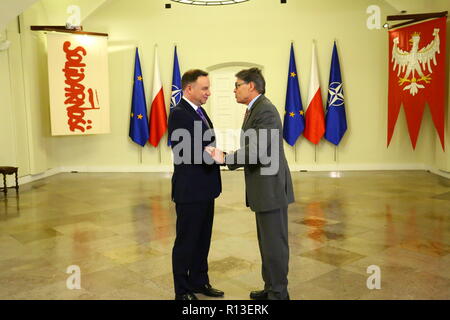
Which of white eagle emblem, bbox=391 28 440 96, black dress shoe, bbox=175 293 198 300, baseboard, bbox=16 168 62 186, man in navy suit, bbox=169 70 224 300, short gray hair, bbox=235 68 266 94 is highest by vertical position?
white eagle emblem, bbox=391 28 440 96

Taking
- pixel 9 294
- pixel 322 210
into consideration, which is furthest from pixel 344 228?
pixel 9 294

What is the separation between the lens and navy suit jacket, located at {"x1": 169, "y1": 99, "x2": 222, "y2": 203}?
2.91 metres

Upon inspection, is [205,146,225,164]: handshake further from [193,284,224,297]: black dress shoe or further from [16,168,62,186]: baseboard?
[16,168,62,186]: baseboard

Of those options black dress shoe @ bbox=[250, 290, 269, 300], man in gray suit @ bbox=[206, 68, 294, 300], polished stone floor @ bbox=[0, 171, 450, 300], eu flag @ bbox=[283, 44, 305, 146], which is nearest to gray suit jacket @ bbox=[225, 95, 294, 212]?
man in gray suit @ bbox=[206, 68, 294, 300]

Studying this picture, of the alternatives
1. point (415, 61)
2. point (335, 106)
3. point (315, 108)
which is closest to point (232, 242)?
point (315, 108)

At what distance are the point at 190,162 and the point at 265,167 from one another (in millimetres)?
495

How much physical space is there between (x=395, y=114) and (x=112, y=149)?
6323mm

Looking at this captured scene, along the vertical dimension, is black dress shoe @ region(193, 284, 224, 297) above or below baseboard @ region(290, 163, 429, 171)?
below

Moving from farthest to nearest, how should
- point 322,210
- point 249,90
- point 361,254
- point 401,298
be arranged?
point 322,210 → point 361,254 → point 401,298 → point 249,90

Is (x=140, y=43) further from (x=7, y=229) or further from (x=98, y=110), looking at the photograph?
(x=7, y=229)

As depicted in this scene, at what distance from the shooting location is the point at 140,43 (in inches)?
400

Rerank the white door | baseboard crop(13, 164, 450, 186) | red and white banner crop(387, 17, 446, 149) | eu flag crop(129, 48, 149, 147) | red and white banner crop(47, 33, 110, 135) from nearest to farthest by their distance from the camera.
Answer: red and white banner crop(387, 17, 446, 149), red and white banner crop(47, 33, 110, 135), baseboard crop(13, 164, 450, 186), eu flag crop(129, 48, 149, 147), the white door

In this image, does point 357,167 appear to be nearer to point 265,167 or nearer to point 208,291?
point 208,291

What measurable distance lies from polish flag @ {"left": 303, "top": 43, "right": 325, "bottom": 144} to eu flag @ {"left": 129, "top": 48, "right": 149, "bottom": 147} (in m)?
3.70
